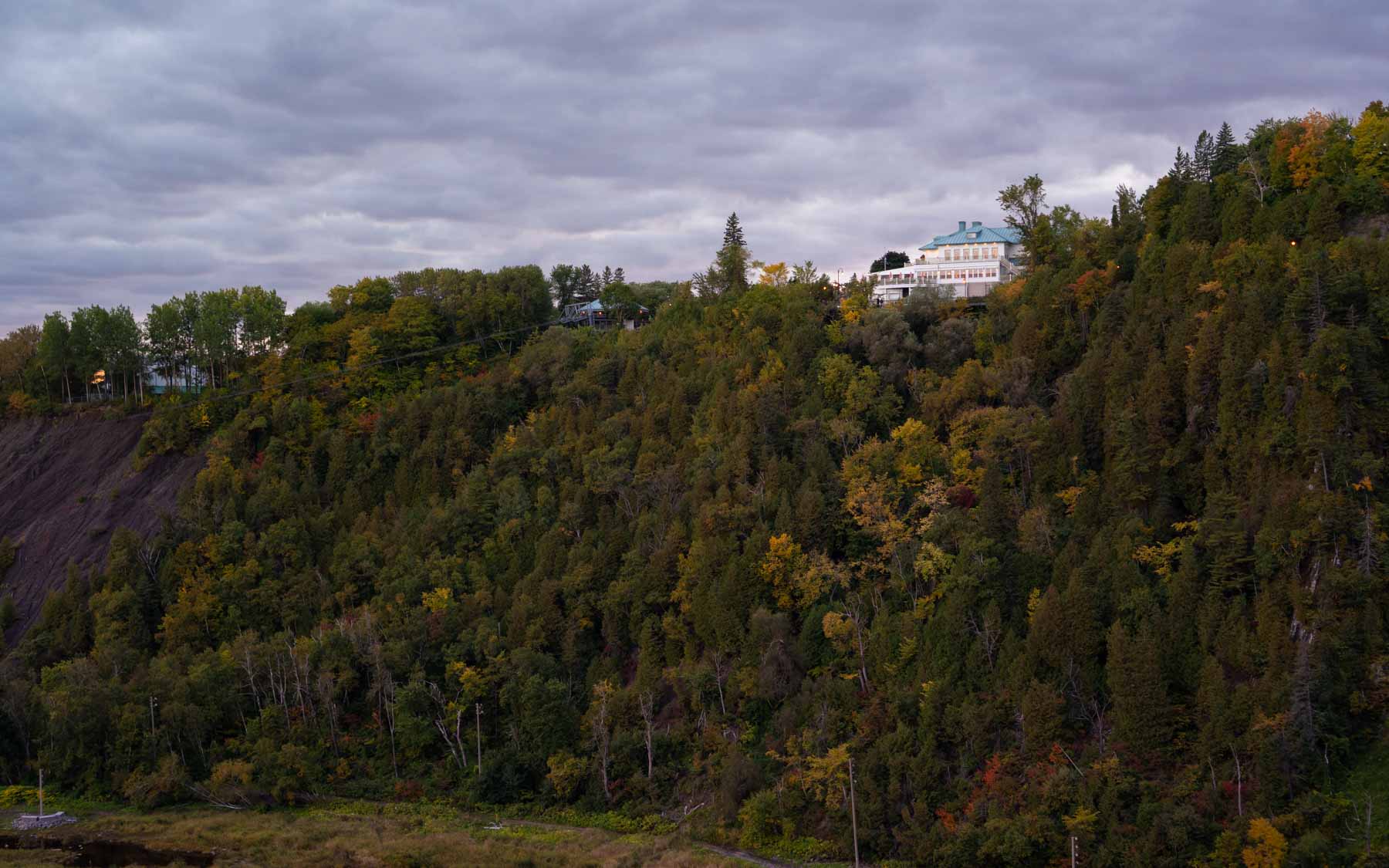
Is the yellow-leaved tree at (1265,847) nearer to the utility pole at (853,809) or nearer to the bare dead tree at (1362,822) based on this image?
the bare dead tree at (1362,822)

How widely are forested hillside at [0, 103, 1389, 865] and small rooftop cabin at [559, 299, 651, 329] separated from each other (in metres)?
13.4

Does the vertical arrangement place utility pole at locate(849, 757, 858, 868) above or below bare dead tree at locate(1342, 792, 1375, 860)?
below

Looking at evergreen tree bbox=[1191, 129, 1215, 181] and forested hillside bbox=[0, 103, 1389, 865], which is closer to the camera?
forested hillside bbox=[0, 103, 1389, 865]

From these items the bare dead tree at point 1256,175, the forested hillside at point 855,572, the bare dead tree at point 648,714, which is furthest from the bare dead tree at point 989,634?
the bare dead tree at point 1256,175

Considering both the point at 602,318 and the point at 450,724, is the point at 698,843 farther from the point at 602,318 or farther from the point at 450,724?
the point at 602,318

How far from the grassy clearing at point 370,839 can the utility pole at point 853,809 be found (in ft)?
18.3

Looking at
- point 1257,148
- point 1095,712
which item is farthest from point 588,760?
point 1257,148

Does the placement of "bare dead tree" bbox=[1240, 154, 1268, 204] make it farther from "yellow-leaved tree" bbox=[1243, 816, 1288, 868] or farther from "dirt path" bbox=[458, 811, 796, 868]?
"dirt path" bbox=[458, 811, 796, 868]

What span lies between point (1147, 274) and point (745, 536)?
27.3m

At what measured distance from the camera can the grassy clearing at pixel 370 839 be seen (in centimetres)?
4678

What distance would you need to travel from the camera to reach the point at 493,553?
2667 inches

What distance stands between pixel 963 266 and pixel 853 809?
5304cm

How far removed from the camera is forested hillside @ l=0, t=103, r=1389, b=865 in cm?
4247

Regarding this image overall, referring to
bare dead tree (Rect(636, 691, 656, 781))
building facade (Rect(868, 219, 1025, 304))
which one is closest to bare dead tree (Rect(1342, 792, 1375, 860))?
bare dead tree (Rect(636, 691, 656, 781))
